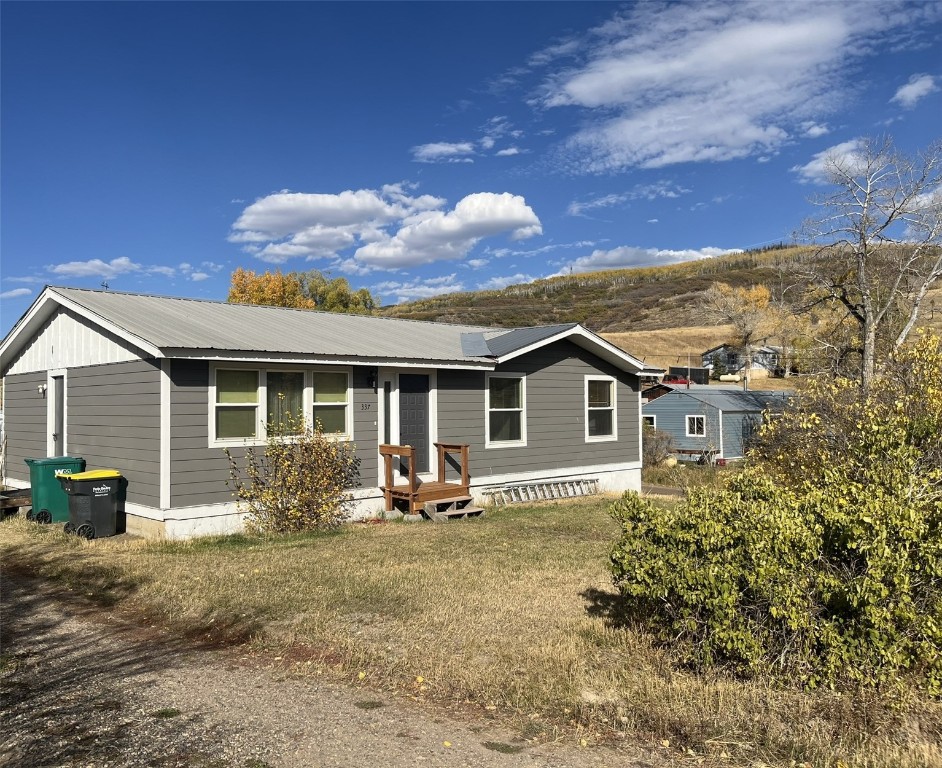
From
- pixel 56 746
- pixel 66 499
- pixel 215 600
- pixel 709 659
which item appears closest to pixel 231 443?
pixel 66 499

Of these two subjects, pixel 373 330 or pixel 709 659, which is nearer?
pixel 709 659

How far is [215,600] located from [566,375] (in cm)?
1037

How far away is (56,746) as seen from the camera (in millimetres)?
4043

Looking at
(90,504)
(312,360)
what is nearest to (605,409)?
(312,360)

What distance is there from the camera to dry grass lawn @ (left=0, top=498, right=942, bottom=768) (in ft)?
13.8

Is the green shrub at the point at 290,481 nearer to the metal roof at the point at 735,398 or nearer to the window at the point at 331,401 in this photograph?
the window at the point at 331,401

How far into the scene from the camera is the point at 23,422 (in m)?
14.7

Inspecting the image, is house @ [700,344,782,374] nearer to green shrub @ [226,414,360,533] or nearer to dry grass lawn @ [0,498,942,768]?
green shrub @ [226,414,360,533]

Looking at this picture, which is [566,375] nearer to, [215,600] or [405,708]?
[215,600]

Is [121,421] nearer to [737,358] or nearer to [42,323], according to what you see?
[42,323]

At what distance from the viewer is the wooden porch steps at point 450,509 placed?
12.4 m

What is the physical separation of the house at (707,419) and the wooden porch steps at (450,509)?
17.6 m

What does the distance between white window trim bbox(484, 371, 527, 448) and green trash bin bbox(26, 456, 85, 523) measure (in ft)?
24.1

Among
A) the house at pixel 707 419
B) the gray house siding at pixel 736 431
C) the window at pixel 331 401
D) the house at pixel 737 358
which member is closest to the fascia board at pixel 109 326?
the window at pixel 331 401
